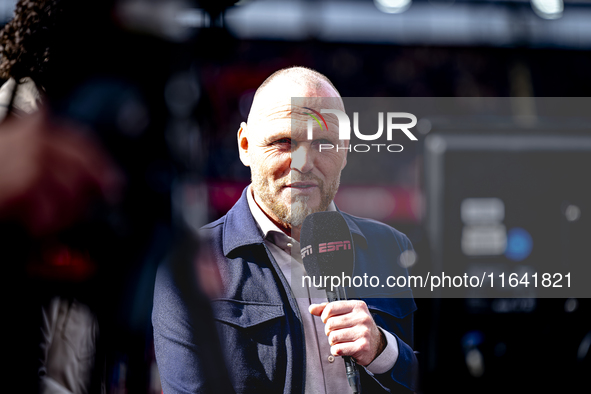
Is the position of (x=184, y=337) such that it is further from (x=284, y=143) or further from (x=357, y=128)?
(x=357, y=128)

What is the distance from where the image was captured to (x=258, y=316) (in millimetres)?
1203

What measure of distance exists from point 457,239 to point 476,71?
7.60m

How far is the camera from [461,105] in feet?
5.78

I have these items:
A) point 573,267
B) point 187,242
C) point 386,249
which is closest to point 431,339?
point 386,249

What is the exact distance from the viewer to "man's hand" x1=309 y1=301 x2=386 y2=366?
3.86 feet

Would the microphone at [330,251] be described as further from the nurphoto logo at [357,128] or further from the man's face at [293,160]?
the nurphoto logo at [357,128]

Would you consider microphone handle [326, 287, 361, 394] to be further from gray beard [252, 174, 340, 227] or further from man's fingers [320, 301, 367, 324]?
gray beard [252, 174, 340, 227]

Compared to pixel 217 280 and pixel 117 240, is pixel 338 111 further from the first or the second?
pixel 117 240

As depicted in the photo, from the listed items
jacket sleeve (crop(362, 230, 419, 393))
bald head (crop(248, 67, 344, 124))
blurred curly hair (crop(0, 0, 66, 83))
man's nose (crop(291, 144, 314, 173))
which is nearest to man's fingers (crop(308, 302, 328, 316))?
jacket sleeve (crop(362, 230, 419, 393))

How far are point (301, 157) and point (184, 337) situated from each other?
54cm

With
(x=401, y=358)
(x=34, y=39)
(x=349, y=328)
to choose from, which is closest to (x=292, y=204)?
(x=349, y=328)

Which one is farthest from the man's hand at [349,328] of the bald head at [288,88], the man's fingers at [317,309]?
the bald head at [288,88]

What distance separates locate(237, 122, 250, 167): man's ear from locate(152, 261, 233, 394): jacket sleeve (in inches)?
13.4

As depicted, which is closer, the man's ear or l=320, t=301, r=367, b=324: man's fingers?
l=320, t=301, r=367, b=324: man's fingers
